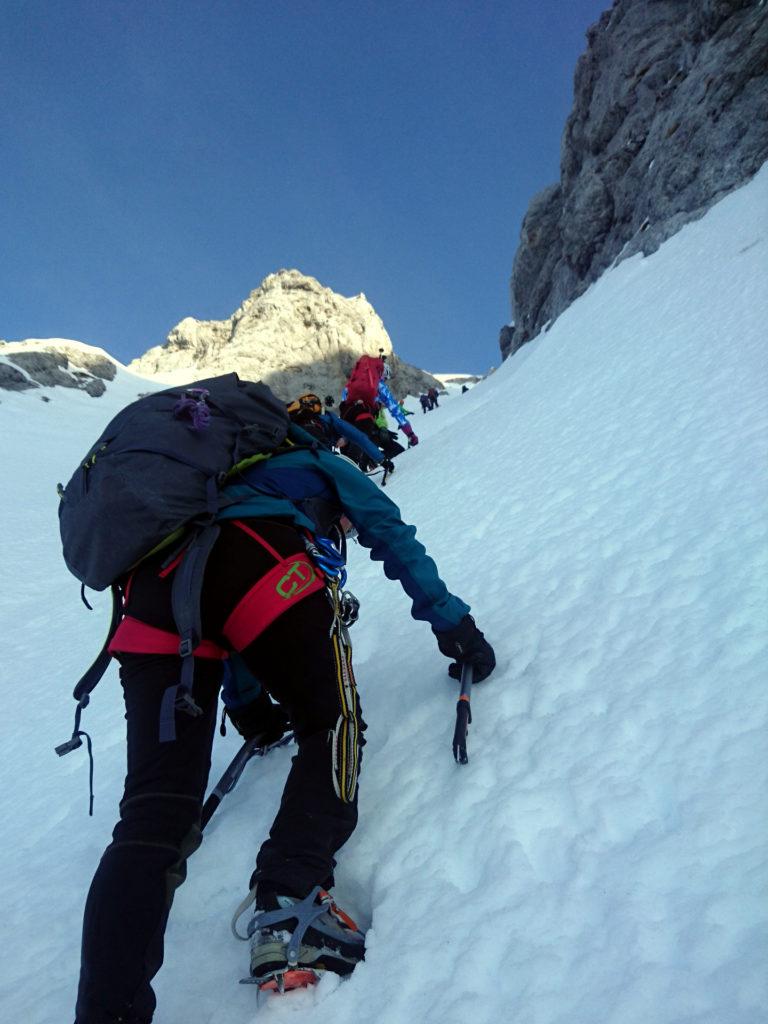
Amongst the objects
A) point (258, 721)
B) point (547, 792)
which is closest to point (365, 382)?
point (258, 721)

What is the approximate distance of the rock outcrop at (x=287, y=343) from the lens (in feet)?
193

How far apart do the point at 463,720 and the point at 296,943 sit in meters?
1.09

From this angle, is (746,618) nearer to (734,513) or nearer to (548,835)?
(734,513)

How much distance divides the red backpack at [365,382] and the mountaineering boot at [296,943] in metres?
9.77

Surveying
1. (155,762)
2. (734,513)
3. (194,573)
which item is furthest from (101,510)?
(734,513)

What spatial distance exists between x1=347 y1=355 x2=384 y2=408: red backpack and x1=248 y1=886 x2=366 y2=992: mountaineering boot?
9765mm

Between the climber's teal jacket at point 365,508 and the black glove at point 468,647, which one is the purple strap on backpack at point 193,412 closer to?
the climber's teal jacket at point 365,508

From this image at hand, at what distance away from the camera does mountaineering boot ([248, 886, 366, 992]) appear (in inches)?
61.6

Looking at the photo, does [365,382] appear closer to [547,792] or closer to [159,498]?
[159,498]

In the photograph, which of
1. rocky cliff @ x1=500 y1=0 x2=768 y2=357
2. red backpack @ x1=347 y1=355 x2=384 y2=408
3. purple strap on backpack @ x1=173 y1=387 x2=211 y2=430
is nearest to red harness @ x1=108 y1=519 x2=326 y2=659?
purple strap on backpack @ x1=173 y1=387 x2=211 y2=430

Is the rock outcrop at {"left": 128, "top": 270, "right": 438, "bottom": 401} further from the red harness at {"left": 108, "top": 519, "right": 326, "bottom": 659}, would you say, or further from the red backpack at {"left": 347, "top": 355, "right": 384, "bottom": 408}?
the red harness at {"left": 108, "top": 519, "right": 326, "bottom": 659}

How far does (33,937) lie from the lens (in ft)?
7.89

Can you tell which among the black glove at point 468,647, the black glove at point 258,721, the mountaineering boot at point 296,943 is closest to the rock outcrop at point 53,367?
the black glove at point 258,721

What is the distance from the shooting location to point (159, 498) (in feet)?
6.60
